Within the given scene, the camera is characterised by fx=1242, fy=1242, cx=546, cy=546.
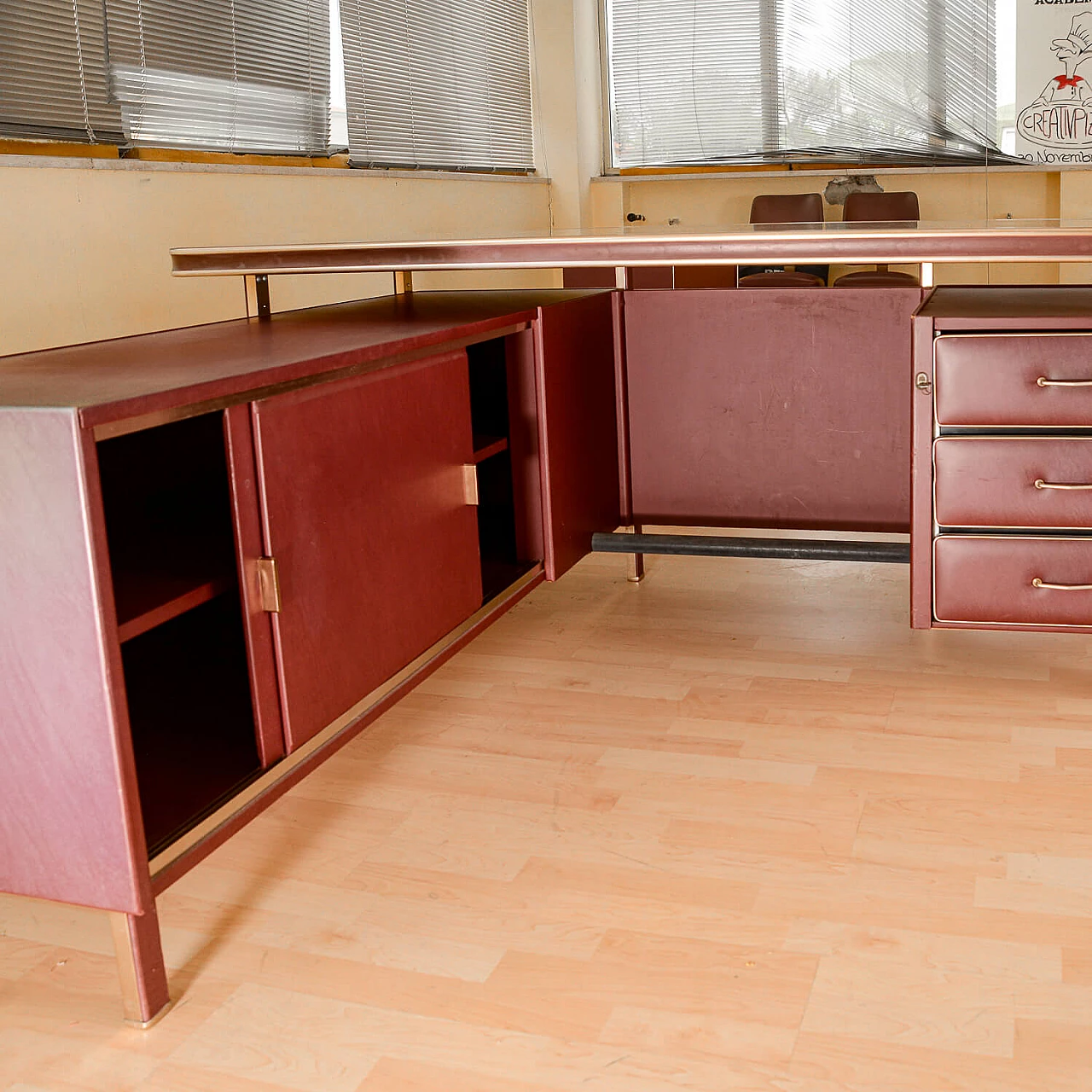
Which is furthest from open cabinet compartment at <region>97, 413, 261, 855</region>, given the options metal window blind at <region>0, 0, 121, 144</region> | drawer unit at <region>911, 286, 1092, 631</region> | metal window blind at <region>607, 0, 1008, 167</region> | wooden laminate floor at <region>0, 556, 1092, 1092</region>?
metal window blind at <region>607, 0, 1008, 167</region>

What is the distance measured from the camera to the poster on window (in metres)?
5.57

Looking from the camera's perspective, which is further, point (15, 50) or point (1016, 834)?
point (15, 50)

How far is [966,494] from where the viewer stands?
6.19 ft

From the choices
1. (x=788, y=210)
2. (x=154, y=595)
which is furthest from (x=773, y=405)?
(x=788, y=210)

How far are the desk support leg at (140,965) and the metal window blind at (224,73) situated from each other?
242 centimetres

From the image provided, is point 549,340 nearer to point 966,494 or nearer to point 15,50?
point 966,494

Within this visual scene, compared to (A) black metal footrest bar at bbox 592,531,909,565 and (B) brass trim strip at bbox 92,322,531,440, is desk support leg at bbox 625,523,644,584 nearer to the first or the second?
(A) black metal footrest bar at bbox 592,531,909,565

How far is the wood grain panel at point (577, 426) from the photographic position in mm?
2080

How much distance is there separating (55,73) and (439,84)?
2.27 m

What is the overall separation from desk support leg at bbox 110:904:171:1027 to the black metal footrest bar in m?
1.23

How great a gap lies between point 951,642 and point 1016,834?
0.75m

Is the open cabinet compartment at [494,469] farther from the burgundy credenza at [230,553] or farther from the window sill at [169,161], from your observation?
the window sill at [169,161]

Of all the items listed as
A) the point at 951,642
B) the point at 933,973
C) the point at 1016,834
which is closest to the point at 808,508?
the point at 951,642

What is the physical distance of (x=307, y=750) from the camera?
4.69 feet
